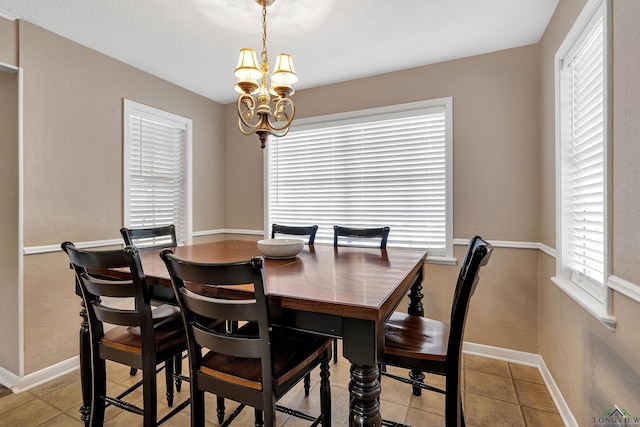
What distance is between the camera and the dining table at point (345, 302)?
3.64 feet

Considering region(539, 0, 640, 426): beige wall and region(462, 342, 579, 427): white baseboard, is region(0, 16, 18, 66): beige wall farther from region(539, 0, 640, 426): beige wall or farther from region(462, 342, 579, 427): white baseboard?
region(462, 342, 579, 427): white baseboard

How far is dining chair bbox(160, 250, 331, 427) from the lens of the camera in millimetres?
1109

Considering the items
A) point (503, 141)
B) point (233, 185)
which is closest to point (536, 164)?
point (503, 141)

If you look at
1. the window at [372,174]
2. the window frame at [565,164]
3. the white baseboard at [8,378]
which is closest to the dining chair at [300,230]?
the window at [372,174]

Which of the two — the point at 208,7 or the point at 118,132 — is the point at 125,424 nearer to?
the point at 118,132

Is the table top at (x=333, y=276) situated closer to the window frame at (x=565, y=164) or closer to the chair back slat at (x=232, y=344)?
the chair back slat at (x=232, y=344)

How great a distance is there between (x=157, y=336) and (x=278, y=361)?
2.19 ft

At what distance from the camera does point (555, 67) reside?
2.05 meters

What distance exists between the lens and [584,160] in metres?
1.77

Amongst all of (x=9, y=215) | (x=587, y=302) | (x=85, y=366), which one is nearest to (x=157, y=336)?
(x=85, y=366)

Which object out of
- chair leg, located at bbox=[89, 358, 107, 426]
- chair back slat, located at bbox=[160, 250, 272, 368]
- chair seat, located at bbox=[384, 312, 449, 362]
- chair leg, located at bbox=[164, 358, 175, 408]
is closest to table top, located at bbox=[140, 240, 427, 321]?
chair back slat, located at bbox=[160, 250, 272, 368]

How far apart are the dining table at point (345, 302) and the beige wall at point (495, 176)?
1195mm

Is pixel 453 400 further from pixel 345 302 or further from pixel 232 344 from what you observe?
pixel 232 344

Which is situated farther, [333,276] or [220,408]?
[220,408]
